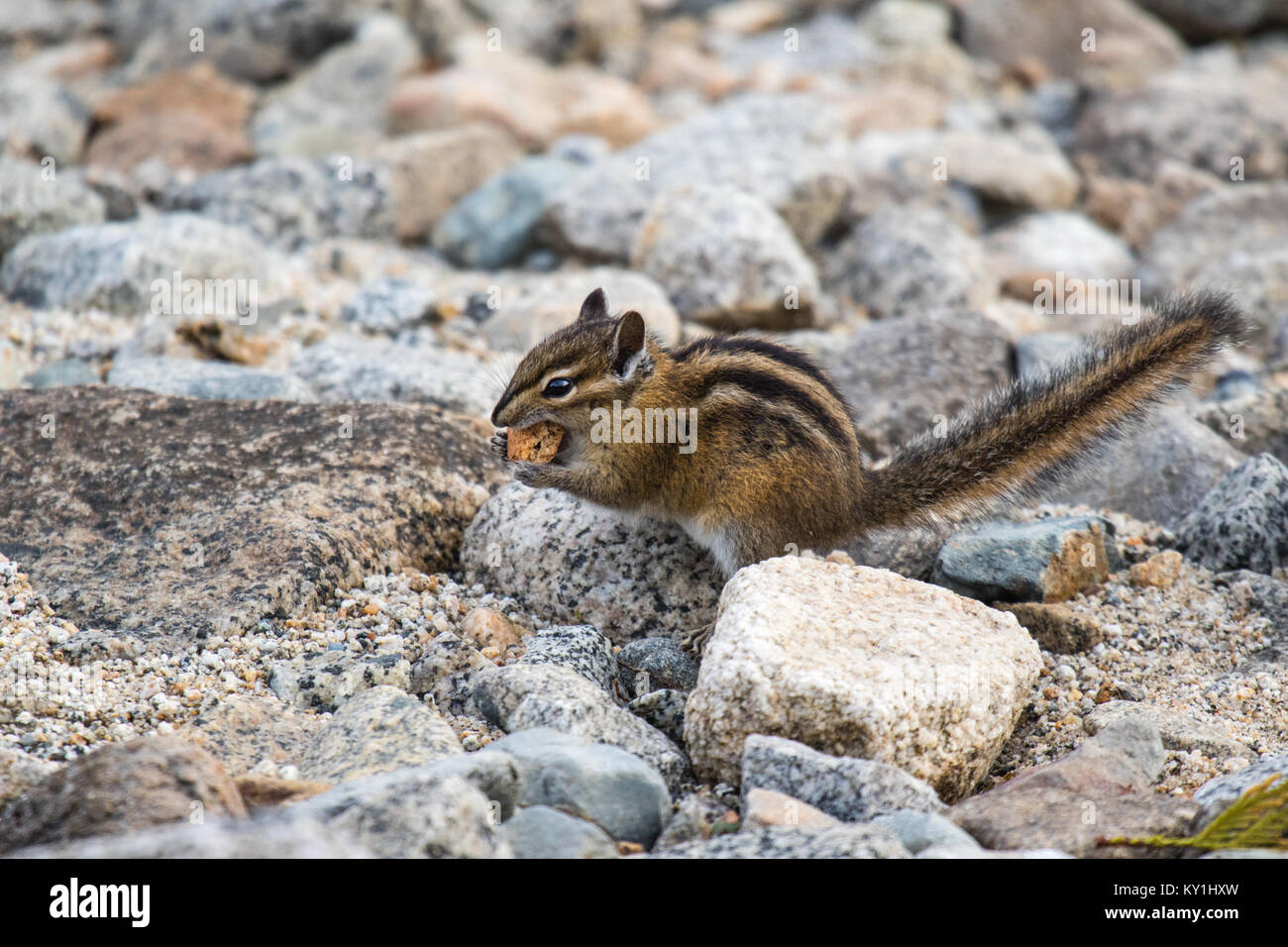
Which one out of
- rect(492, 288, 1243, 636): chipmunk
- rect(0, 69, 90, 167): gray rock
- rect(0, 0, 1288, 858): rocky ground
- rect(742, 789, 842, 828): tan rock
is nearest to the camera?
rect(742, 789, 842, 828): tan rock

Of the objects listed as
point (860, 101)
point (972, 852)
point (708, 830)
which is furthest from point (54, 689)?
point (860, 101)

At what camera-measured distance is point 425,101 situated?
1231 centimetres

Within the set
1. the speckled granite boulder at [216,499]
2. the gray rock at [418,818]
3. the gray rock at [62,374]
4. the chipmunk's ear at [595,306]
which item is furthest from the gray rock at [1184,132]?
the gray rock at [418,818]

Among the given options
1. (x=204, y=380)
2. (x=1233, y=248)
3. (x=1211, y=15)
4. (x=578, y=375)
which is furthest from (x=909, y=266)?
(x=1211, y=15)

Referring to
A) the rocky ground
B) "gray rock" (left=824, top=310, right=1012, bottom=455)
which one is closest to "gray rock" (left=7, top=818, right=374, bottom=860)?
the rocky ground

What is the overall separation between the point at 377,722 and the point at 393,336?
446 centimetres

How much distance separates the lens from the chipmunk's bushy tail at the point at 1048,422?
5.00 metres

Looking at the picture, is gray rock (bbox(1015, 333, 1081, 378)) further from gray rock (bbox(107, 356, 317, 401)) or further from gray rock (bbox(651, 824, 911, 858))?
gray rock (bbox(651, 824, 911, 858))

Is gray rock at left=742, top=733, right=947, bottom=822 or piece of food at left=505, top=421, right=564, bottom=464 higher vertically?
piece of food at left=505, top=421, right=564, bottom=464

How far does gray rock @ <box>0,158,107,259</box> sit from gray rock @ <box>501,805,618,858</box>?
7053 millimetres

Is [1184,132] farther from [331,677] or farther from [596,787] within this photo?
[596,787]

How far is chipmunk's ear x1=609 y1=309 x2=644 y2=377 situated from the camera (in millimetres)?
5316

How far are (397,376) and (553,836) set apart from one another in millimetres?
3993
